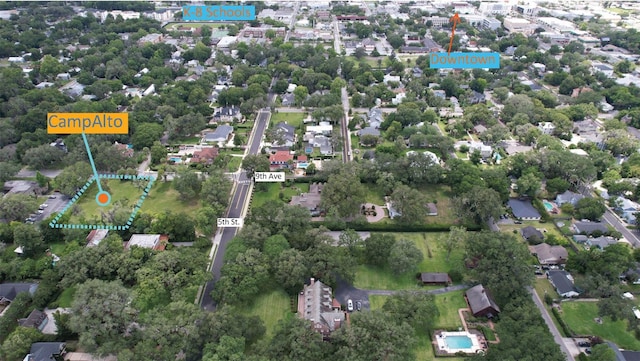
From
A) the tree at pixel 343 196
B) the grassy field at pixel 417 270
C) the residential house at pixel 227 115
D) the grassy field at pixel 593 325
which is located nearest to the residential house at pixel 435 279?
the grassy field at pixel 417 270

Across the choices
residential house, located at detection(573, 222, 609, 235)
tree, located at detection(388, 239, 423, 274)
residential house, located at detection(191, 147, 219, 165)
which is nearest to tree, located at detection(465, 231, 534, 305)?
tree, located at detection(388, 239, 423, 274)

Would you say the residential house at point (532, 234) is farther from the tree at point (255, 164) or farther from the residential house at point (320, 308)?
the tree at point (255, 164)

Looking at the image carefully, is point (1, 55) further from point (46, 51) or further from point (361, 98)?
point (361, 98)

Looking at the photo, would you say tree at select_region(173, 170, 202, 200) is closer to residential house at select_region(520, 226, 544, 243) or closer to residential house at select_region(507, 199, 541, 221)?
residential house at select_region(520, 226, 544, 243)

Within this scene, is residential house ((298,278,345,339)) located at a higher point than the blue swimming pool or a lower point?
higher

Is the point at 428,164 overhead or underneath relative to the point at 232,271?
overhead

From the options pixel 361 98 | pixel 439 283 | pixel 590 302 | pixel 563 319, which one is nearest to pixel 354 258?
pixel 439 283
